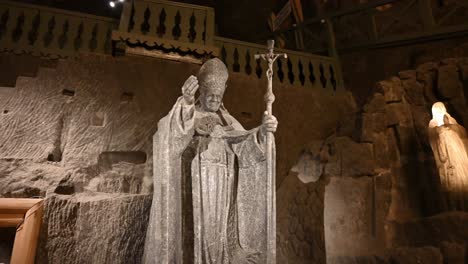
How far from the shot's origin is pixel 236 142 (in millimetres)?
3486

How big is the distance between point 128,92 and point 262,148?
219cm

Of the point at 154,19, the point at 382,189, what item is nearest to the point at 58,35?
the point at 154,19

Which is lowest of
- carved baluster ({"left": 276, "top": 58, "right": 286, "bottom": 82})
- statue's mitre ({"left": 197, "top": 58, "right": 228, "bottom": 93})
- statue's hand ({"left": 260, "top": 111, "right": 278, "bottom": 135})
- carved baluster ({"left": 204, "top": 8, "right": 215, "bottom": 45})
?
statue's hand ({"left": 260, "top": 111, "right": 278, "bottom": 135})

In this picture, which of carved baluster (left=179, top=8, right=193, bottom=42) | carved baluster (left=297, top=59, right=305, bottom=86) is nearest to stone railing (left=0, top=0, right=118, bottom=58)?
carved baluster (left=179, top=8, right=193, bottom=42)

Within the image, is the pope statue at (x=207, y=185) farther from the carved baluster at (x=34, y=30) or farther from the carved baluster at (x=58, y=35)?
the carved baluster at (x=34, y=30)

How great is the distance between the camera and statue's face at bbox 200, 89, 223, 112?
3.54m

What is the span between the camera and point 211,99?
3549mm

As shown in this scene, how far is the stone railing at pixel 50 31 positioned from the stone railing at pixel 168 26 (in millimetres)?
372

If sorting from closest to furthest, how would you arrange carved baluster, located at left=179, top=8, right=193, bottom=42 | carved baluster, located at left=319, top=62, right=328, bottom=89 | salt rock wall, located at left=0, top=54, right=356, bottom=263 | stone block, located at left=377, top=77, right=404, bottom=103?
1. salt rock wall, located at left=0, top=54, right=356, bottom=263
2. carved baluster, located at left=179, top=8, right=193, bottom=42
3. stone block, located at left=377, top=77, right=404, bottom=103
4. carved baluster, located at left=319, top=62, right=328, bottom=89

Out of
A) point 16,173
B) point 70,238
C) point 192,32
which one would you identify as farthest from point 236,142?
point 192,32

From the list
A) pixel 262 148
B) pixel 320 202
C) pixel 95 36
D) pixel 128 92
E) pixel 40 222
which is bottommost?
pixel 40 222

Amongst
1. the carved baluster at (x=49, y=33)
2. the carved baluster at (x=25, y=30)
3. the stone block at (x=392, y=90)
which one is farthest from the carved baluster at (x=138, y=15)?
the stone block at (x=392, y=90)

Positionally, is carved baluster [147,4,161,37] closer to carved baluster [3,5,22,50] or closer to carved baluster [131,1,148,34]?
carved baluster [131,1,148,34]

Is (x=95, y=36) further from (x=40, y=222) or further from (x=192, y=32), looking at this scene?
(x=40, y=222)
